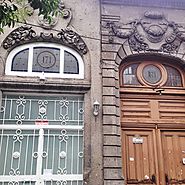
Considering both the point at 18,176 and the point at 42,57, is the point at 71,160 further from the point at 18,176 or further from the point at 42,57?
the point at 42,57

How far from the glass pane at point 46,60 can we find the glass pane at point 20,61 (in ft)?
0.58

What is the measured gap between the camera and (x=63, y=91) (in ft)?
20.5

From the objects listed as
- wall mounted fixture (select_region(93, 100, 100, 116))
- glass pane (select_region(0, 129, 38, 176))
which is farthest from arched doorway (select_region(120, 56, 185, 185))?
glass pane (select_region(0, 129, 38, 176))

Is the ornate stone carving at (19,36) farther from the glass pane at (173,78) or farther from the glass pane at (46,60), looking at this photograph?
the glass pane at (173,78)

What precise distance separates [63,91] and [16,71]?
1124 mm

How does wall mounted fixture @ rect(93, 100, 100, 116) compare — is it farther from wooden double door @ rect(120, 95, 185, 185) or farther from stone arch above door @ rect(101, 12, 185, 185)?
wooden double door @ rect(120, 95, 185, 185)

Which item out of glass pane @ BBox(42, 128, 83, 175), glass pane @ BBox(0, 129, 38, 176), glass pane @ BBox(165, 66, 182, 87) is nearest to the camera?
glass pane @ BBox(0, 129, 38, 176)

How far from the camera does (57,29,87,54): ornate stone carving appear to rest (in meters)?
6.56

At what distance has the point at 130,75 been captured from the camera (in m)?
6.91

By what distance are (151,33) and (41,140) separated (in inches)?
140

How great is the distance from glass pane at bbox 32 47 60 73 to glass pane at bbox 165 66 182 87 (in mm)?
2657

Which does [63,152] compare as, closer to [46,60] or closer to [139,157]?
[139,157]

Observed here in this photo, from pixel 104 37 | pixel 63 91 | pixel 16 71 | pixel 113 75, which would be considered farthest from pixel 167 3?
pixel 16 71

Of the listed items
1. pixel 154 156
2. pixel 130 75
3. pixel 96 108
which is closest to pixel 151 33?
pixel 130 75
